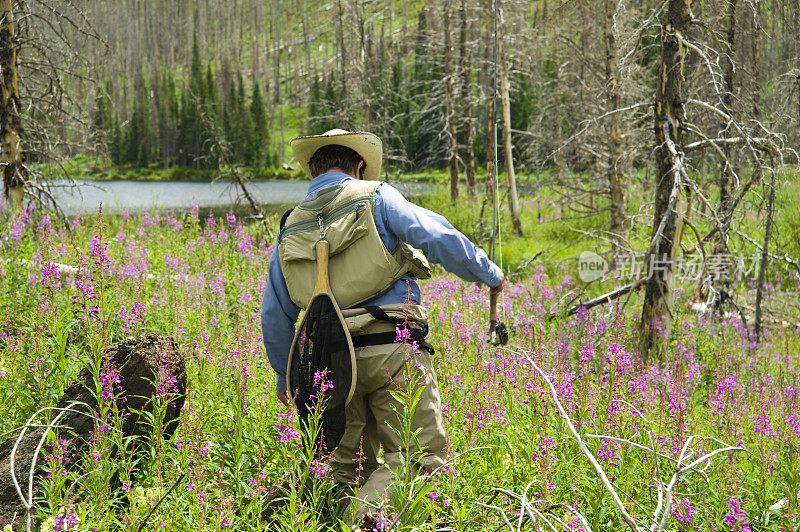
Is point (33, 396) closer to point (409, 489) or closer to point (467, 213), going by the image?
point (409, 489)

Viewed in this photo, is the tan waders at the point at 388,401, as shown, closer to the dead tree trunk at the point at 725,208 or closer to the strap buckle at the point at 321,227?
the strap buckle at the point at 321,227

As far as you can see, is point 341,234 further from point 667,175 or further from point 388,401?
point 667,175

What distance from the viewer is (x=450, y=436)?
3.33 metres

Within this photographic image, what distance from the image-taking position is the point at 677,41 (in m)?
5.83

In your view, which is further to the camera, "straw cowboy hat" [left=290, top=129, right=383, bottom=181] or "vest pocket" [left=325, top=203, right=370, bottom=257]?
"straw cowboy hat" [left=290, top=129, right=383, bottom=181]

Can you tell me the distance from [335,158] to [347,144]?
4.3 inches

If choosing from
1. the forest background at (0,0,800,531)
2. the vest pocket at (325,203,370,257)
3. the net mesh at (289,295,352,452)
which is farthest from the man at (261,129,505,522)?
the forest background at (0,0,800,531)

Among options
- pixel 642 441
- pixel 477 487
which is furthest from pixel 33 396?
pixel 642 441

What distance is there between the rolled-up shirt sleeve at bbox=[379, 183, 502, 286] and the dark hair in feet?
1.23

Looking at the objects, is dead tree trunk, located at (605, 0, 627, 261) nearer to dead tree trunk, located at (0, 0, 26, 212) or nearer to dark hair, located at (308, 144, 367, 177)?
dark hair, located at (308, 144, 367, 177)

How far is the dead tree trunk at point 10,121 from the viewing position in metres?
8.65

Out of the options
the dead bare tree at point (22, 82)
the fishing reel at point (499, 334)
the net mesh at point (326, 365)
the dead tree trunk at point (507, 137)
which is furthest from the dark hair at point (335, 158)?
the dead tree trunk at point (507, 137)

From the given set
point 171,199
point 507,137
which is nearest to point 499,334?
point 507,137

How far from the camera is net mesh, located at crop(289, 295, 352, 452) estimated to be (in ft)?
9.41
